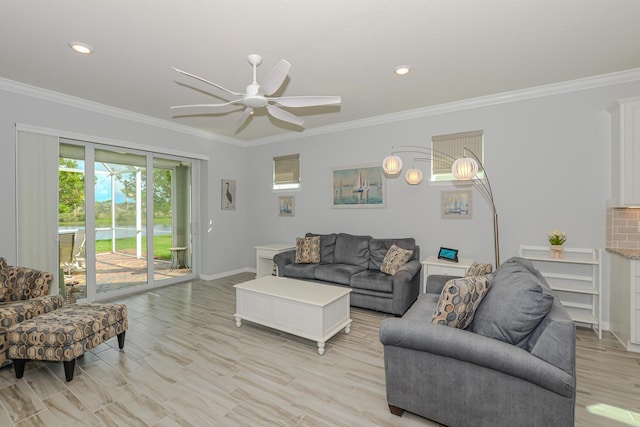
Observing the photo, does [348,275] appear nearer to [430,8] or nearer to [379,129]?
[379,129]

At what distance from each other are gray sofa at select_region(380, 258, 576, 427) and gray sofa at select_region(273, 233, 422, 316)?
1.75 metres

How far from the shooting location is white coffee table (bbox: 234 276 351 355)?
118 inches

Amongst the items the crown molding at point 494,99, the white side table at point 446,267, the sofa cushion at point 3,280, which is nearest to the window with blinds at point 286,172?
the crown molding at point 494,99

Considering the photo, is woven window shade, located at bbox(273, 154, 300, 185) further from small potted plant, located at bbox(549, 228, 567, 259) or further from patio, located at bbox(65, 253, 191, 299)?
small potted plant, located at bbox(549, 228, 567, 259)

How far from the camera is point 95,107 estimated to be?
429 cm

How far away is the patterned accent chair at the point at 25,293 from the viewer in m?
2.70

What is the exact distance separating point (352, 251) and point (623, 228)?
133 inches

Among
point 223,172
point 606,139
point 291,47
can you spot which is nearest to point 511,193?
point 606,139

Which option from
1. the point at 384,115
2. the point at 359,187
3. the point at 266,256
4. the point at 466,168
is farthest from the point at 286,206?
the point at 466,168

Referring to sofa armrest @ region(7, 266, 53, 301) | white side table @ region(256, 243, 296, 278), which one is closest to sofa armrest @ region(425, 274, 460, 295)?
white side table @ region(256, 243, 296, 278)

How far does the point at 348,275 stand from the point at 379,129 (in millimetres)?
2587

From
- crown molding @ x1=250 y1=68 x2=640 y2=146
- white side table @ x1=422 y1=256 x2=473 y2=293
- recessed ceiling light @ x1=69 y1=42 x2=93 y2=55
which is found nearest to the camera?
recessed ceiling light @ x1=69 y1=42 x2=93 y2=55

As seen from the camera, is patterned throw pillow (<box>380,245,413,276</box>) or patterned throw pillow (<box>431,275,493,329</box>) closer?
patterned throw pillow (<box>431,275,493,329</box>)

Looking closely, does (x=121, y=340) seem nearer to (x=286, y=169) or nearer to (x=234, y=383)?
(x=234, y=383)
